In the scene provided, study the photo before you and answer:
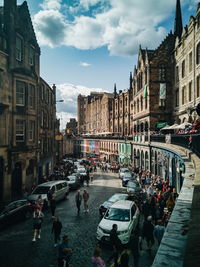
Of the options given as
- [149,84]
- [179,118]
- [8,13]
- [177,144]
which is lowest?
[177,144]

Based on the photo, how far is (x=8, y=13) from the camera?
73.7 feet

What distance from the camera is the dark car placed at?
1355 cm

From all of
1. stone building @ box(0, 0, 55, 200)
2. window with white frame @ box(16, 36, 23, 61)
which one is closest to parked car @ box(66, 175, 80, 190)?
stone building @ box(0, 0, 55, 200)

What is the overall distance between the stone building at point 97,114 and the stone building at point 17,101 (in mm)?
51141

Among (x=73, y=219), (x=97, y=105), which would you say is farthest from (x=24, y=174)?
(x=97, y=105)

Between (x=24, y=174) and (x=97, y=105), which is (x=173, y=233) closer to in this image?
(x=24, y=174)

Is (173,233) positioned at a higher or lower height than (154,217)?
higher

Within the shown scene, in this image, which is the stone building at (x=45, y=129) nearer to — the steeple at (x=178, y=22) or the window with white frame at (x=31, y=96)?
the window with white frame at (x=31, y=96)

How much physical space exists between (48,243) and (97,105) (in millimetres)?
82795

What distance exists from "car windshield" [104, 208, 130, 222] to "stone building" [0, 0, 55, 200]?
12172mm

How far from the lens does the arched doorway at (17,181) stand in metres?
23.4

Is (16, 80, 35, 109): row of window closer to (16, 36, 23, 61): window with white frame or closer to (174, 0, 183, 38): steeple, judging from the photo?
(16, 36, 23, 61): window with white frame

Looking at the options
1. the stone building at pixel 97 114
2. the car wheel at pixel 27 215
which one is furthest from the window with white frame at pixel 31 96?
the stone building at pixel 97 114

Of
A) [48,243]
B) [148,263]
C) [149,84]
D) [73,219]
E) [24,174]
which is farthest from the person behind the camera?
[149,84]
